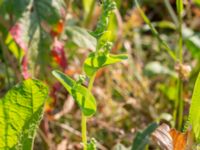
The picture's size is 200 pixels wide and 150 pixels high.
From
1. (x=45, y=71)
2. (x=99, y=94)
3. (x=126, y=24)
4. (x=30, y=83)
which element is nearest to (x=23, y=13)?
(x=45, y=71)

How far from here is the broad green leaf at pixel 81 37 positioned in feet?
4.53

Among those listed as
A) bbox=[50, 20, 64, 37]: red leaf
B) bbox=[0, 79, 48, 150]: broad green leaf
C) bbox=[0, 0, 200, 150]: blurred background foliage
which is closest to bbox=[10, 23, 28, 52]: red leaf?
bbox=[0, 0, 200, 150]: blurred background foliage

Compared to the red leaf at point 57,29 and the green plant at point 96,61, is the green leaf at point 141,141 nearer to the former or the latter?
the green plant at point 96,61

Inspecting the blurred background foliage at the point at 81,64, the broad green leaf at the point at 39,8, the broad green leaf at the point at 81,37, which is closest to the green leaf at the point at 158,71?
the blurred background foliage at the point at 81,64

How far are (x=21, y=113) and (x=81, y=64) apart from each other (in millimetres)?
727

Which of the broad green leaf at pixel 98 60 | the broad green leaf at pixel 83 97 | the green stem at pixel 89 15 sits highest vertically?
the green stem at pixel 89 15

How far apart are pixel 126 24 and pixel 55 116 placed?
1.68 ft

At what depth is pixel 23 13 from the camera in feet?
4.19

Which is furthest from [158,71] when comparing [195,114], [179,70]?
[195,114]

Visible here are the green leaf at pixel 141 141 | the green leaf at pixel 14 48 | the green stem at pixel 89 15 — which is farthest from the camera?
the green stem at pixel 89 15

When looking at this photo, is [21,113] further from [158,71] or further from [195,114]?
[158,71]

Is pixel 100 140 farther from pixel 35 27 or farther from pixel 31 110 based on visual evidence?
pixel 31 110

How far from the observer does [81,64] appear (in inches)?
68.3

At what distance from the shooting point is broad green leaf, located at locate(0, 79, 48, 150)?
3.30ft
